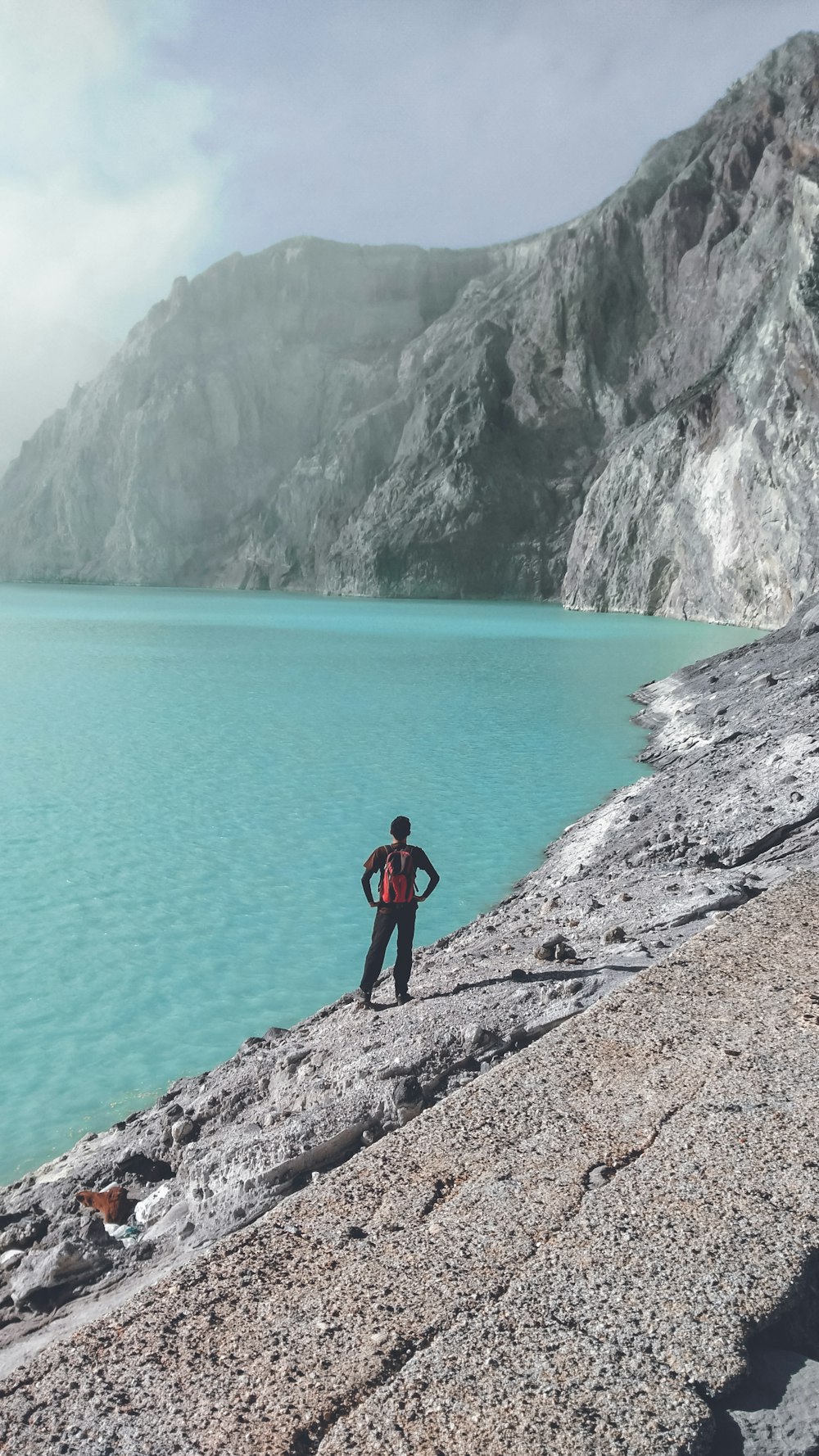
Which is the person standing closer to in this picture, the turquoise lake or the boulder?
the turquoise lake

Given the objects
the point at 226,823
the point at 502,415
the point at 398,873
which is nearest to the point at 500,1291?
the point at 398,873

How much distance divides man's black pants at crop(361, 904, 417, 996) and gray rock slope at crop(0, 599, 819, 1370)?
234 millimetres

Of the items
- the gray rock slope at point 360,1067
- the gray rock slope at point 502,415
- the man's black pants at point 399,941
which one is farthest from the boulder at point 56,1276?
the gray rock slope at point 502,415

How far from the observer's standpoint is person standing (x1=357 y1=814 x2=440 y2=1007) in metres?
7.40

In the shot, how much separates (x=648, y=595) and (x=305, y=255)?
258 feet

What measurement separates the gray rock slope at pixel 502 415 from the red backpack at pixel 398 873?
139 feet

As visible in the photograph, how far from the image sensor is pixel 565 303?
9750cm

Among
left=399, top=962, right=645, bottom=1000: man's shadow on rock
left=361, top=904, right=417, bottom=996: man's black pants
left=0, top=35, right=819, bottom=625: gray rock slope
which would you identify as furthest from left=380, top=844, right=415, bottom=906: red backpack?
left=0, top=35, right=819, bottom=625: gray rock slope

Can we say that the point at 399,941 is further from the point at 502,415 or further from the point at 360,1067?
the point at 502,415

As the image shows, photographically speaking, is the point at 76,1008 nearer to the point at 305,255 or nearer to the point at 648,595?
the point at 648,595

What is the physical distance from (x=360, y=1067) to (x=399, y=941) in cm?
135

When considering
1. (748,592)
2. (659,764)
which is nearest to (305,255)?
(748,592)

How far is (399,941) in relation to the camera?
299 inches

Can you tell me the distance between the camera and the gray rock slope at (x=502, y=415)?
179 feet
